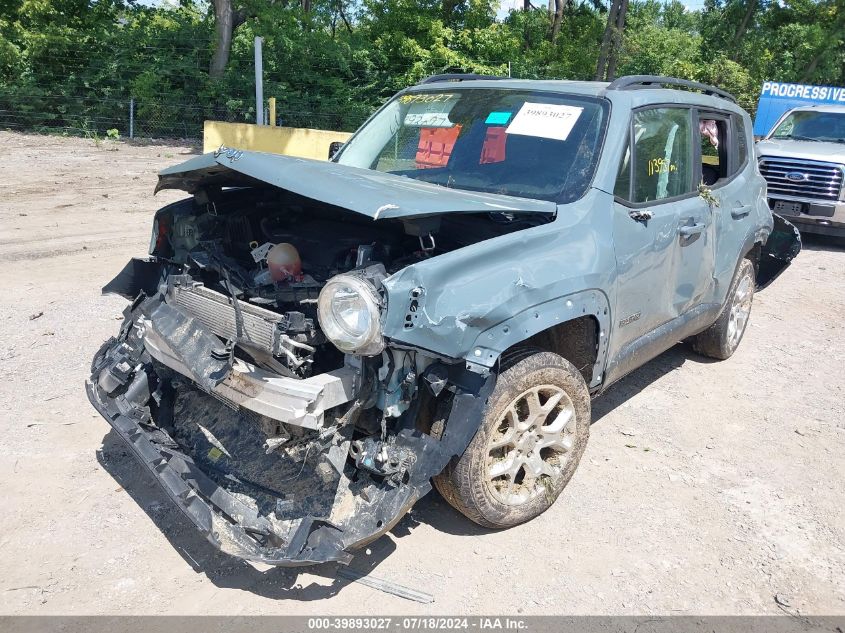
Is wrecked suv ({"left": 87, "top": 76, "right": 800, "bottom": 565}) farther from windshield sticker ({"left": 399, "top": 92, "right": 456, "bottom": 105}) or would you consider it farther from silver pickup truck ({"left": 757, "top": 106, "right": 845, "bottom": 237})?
silver pickup truck ({"left": 757, "top": 106, "right": 845, "bottom": 237})

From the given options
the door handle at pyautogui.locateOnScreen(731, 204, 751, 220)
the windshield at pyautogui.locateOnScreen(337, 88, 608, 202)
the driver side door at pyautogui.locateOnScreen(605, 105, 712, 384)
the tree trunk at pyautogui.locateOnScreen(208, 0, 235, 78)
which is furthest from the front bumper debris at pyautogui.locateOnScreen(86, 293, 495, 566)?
the tree trunk at pyautogui.locateOnScreen(208, 0, 235, 78)

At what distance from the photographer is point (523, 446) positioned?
3.27m

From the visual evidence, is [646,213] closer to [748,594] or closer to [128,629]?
[748,594]

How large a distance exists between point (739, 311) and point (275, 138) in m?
8.64

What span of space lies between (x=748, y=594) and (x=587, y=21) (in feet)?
97.7

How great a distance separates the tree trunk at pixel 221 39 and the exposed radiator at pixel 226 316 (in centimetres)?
1737

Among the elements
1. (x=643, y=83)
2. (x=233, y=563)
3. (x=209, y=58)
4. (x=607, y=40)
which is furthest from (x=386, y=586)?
(x=607, y=40)

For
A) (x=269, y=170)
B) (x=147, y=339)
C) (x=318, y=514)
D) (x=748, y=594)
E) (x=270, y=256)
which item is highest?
(x=269, y=170)

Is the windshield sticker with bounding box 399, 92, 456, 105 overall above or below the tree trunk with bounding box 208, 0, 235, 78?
below

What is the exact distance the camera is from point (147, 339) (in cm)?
336

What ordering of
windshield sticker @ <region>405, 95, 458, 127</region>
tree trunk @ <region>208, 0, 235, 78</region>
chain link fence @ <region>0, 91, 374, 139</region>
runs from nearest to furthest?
windshield sticker @ <region>405, 95, 458, 127</region>
chain link fence @ <region>0, 91, 374, 139</region>
tree trunk @ <region>208, 0, 235, 78</region>

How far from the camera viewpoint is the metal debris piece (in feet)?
9.40

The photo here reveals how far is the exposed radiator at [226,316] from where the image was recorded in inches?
114

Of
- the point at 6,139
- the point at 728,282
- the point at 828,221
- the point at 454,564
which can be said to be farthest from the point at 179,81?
the point at 454,564
